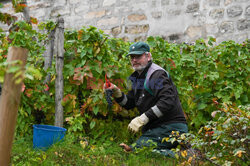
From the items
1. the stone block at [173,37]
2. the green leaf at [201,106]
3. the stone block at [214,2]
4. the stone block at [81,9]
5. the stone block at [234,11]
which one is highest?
the stone block at [81,9]

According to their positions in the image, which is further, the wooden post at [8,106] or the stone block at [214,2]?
the stone block at [214,2]

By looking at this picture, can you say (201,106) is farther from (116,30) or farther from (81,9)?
(81,9)

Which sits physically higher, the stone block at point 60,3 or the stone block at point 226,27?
the stone block at point 60,3

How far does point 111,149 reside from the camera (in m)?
3.13

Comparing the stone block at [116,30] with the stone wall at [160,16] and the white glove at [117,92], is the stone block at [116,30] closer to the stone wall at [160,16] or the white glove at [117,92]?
the stone wall at [160,16]

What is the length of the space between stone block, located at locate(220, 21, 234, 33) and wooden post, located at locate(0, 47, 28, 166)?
468 cm

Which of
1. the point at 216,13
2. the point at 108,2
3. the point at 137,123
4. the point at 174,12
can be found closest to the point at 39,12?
the point at 108,2

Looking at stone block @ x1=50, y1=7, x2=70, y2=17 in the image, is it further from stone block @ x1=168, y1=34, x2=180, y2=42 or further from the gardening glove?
the gardening glove

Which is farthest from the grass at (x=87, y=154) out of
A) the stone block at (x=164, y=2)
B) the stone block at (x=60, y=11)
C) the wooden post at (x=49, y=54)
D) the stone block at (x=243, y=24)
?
the stone block at (x=60, y=11)

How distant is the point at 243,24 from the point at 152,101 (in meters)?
2.99

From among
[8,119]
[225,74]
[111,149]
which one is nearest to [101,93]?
[111,149]

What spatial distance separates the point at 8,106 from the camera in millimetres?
1411

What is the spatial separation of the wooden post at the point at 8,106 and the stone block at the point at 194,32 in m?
4.67

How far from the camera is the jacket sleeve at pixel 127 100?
3.45 m
